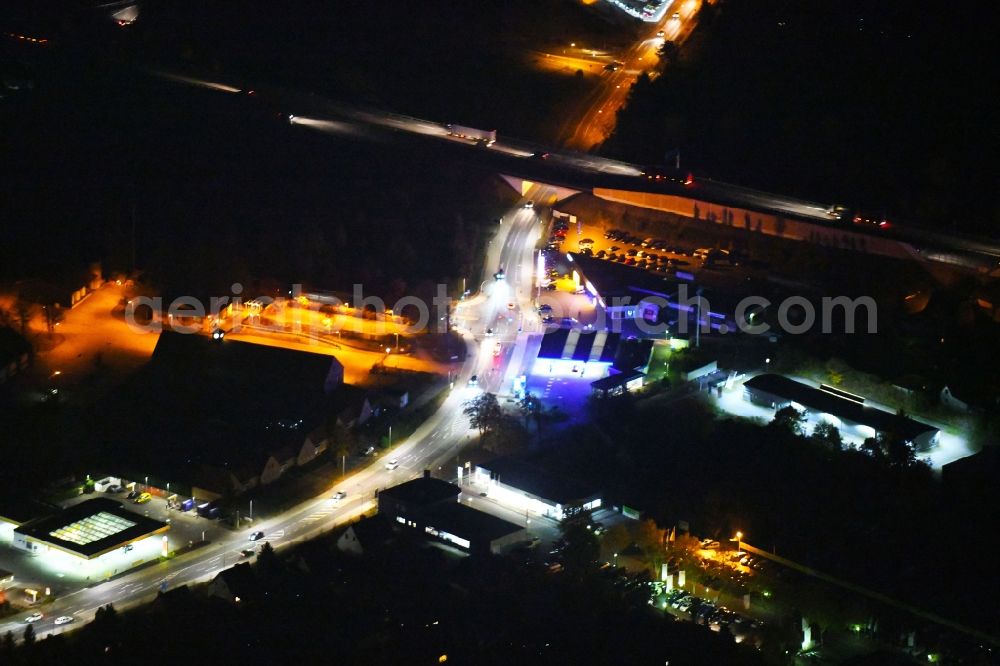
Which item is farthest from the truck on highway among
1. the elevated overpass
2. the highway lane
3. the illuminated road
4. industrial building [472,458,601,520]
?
industrial building [472,458,601,520]

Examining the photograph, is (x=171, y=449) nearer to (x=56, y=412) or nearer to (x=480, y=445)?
(x=56, y=412)

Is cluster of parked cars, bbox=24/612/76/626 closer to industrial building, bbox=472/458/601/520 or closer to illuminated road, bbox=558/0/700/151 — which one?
industrial building, bbox=472/458/601/520

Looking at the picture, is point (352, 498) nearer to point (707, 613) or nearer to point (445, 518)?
point (445, 518)

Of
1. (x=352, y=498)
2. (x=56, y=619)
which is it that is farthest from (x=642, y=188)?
(x=56, y=619)

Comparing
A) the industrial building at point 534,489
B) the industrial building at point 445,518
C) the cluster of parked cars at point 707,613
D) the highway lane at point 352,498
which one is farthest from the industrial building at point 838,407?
the industrial building at point 445,518

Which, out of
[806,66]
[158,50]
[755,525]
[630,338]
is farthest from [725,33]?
[755,525]

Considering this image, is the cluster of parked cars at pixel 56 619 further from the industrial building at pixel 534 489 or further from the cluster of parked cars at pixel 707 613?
the cluster of parked cars at pixel 707 613
